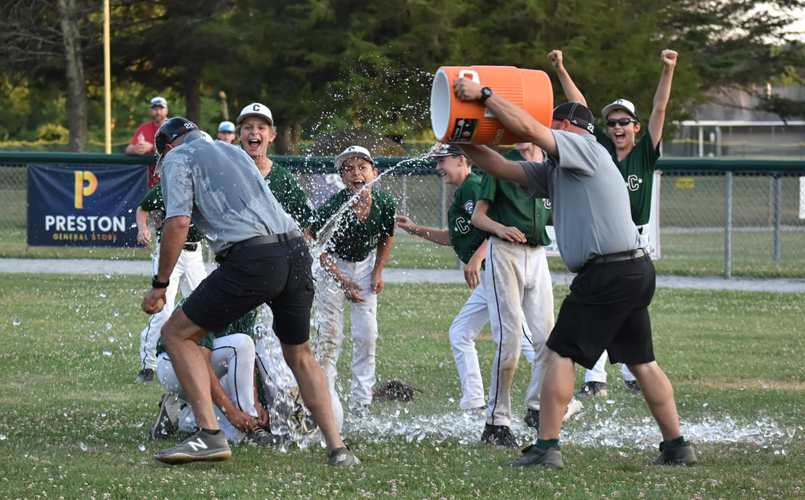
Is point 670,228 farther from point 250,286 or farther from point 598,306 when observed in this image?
point 250,286

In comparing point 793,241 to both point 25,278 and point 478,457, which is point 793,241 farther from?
point 478,457

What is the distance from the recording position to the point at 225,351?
618 cm

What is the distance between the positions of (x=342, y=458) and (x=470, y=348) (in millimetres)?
1993

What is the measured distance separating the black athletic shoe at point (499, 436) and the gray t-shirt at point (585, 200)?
1249mm

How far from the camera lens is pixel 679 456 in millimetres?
5684

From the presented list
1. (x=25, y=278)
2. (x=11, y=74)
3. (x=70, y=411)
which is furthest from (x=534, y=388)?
(x=11, y=74)

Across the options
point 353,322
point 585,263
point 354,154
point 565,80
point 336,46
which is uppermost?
point 336,46

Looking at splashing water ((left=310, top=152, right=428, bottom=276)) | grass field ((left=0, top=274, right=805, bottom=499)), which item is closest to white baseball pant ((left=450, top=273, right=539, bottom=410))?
grass field ((left=0, top=274, right=805, bottom=499))

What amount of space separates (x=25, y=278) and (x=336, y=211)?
8403 millimetres

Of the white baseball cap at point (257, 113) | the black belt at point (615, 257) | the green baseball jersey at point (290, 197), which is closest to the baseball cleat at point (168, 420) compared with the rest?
the green baseball jersey at point (290, 197)

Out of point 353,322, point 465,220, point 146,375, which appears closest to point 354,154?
point 465,220

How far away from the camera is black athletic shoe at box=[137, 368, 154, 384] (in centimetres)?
827

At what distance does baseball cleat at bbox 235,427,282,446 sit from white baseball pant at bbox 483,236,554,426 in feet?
4.37

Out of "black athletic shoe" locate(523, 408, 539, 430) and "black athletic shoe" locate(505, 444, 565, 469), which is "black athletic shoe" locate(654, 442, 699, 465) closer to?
"black athletic shoe" locate(505, 444, 565, 469)
